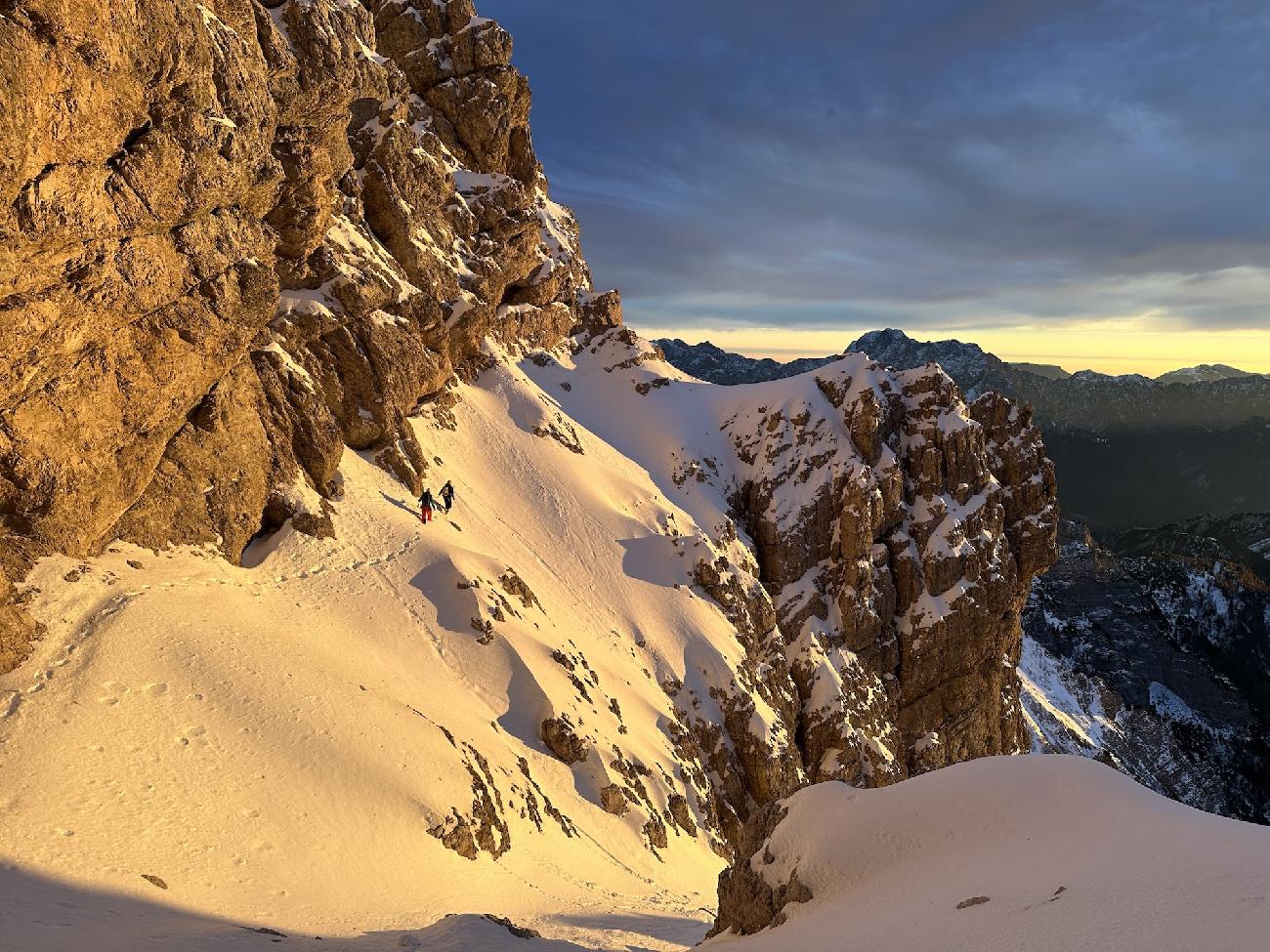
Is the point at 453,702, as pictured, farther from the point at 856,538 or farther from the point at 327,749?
the point at 856,538

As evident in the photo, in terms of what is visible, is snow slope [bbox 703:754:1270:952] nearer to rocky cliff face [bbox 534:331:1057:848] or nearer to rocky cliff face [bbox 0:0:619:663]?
rocky cliff face [bbox 0:0:619:663]

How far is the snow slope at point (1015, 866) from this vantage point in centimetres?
796

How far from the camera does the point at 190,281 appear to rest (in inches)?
946

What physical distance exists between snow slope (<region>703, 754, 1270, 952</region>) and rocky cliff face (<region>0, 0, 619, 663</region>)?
18274mm

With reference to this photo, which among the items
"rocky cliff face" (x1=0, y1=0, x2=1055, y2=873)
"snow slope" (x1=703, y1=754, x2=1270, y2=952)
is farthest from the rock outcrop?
"snow slope" (x1=703, y1=754, x2=1270, y2=952)

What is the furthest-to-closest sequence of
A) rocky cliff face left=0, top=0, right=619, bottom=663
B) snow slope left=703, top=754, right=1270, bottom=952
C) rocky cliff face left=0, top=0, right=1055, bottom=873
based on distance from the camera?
1. rocky cliff face left=0, top=0, right=1055, bottom=873
2. rocky cliff face left=0, top=0, right=619, bottom=663
3. snow slope left=703, top=754, right=1270, bottom=952

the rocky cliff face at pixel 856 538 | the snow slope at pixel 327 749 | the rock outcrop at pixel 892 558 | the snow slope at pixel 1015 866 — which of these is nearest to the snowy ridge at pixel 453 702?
the snow slope at pixel 327 749

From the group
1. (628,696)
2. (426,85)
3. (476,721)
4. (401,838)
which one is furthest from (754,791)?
(426,85)

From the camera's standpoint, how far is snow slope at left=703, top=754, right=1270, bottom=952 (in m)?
7.96

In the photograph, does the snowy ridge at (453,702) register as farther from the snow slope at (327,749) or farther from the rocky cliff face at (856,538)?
the rocky cliff face at (856,538)

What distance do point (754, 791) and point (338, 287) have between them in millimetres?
36882

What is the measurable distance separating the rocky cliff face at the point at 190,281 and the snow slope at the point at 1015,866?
18274 millimetres

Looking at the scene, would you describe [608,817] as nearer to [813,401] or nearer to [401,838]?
[401,838]

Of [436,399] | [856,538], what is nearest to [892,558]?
[856,538]
